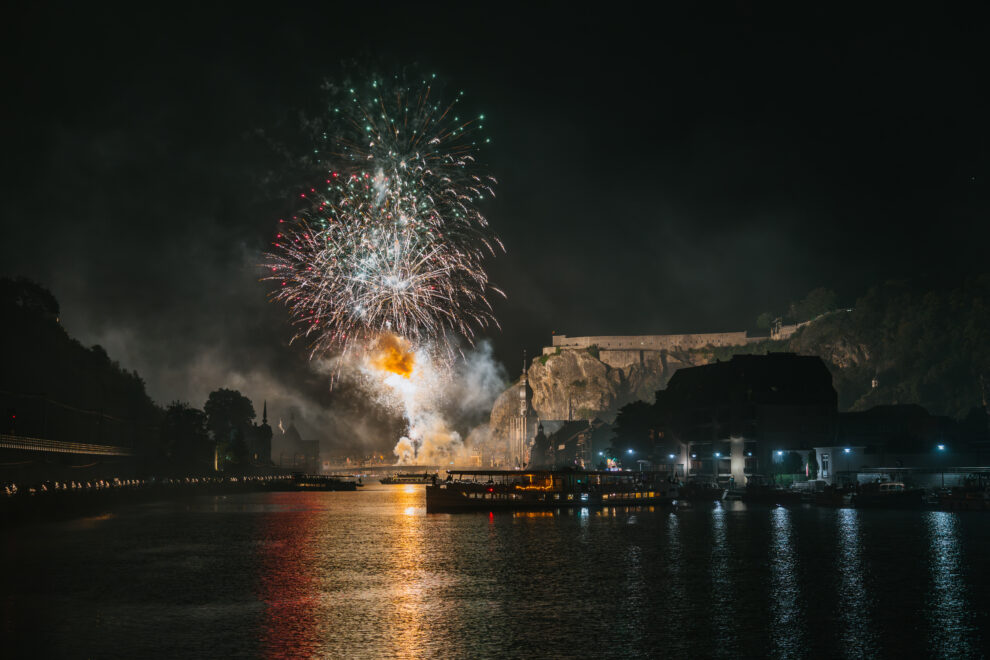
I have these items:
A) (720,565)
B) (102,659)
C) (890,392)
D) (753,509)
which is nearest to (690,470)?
(753,509)

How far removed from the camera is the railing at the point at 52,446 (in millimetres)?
96006

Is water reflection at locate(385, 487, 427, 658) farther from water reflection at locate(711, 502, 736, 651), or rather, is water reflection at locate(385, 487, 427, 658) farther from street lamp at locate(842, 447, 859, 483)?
street lamp at locate(842, 447, 859, 483)

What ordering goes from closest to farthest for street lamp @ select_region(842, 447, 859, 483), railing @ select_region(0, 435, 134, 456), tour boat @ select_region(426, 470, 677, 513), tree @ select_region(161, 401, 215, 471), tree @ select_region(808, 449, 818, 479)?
railing @ select_region(0, 435, 134, 456) → tour boat @ select_region(426, 470, 677, 513) → street lamp @ select_region(842, 447, 859, 483) → tree @ select_region(808, 449, 818, 479) → tree @ select_region(161, 401, 215, 471)

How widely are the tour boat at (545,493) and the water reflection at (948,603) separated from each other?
172ft

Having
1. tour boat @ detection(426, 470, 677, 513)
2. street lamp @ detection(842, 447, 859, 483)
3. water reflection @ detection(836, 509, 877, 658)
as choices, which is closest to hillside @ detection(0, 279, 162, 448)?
tour boat @ detection(426, 470, 677, 513)

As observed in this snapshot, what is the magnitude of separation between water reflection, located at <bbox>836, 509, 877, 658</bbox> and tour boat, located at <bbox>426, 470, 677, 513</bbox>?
167ft

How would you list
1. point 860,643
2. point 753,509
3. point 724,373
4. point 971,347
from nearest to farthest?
point 860,643, point 753,509, point 724,373, point 971,347

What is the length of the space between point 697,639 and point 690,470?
11816 cm

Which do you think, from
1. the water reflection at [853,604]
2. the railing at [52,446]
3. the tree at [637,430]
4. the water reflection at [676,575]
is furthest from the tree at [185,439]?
the water reflection at [853,604]

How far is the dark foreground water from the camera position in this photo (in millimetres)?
27250

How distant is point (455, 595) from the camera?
37094 millimetres

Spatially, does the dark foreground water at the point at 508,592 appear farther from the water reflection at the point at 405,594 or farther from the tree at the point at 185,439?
the tree at the point at 185,439

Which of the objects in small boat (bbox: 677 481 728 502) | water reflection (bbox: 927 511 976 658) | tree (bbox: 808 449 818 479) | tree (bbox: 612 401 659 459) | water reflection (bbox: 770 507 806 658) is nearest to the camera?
Result: water reflection (bbox: 927 511 976 658)

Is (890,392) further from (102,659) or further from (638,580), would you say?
(102,659)
